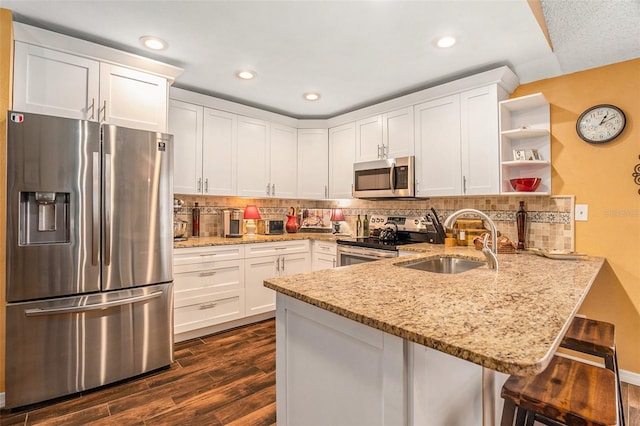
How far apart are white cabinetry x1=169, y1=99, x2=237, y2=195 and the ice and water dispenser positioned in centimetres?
109

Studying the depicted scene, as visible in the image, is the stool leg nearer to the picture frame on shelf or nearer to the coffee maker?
the picture frame on shelf

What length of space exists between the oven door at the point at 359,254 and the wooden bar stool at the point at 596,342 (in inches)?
57.5

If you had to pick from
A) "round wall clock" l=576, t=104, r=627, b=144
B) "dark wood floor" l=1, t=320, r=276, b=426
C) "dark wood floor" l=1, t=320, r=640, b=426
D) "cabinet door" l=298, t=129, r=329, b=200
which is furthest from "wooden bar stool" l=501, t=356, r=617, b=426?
"cabinet door" l=298, t=129, r=329, b=200

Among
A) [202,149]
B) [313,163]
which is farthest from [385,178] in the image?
[202,149]

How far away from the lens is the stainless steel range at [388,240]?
10.3 ft

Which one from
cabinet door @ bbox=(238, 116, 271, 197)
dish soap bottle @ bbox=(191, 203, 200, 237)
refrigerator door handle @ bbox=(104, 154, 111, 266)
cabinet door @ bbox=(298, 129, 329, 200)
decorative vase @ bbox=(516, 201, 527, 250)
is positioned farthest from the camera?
cabinet door @ bbox=(298, 129, 329, 200)

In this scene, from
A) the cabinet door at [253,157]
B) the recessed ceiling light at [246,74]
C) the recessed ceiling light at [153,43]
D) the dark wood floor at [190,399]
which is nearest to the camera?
the dark wood floor at [190,399]

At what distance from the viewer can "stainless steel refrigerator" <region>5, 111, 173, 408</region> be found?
191cm

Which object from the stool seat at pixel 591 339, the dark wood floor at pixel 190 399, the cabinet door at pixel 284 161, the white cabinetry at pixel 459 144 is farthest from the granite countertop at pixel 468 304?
A: the cabinet door at pixel 284 161

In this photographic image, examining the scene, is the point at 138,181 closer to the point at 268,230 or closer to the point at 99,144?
the point at 99,144

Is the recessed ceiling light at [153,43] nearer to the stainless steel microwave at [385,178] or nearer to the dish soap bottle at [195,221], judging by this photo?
the dish soap bottle at [195,221]

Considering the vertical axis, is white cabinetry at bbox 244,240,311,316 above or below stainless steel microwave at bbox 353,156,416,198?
below

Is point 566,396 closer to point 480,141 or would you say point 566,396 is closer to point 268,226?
point 480,141

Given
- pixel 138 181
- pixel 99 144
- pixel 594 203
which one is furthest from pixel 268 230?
pixel 594 203
